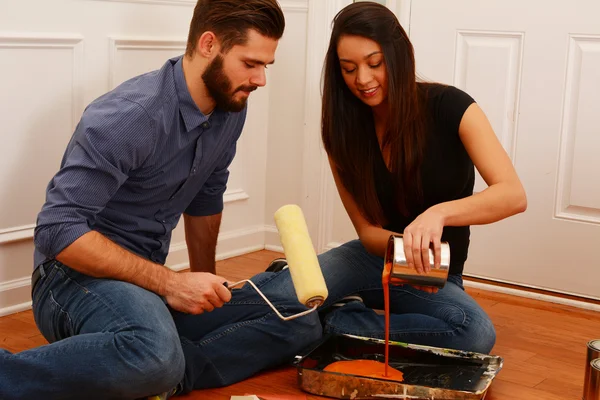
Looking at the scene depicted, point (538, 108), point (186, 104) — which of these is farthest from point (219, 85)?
point (538, 108)

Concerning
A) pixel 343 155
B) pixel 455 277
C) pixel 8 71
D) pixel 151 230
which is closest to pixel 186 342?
pixel 151 230

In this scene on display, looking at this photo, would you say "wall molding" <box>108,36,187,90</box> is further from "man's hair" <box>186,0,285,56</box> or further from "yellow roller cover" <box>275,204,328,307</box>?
"yellow roller cover" <box>275,204,328,307</box>

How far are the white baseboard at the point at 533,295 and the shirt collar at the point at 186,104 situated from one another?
144 centimetres

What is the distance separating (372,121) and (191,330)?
2.42 feet

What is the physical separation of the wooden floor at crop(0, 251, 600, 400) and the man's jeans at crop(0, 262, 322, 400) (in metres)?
0.07

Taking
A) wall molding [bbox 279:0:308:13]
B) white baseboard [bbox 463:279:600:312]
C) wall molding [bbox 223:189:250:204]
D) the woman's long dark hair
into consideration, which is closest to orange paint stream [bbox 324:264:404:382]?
the woman's long dark hair

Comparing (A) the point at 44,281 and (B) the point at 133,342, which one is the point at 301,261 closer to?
(B) the point at 133,342

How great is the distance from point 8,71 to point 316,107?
4.09ft

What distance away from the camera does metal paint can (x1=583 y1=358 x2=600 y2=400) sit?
194 centimetres

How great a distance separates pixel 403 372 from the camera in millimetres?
2166

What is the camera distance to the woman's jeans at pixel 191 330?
1878mm

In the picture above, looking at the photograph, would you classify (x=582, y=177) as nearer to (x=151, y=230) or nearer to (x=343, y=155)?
(x=343, y=155)

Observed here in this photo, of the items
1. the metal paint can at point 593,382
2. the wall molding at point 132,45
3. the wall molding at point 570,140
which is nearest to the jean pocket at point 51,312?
the wall molding at point 132,45

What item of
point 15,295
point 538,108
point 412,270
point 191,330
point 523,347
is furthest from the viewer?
point 538,108
